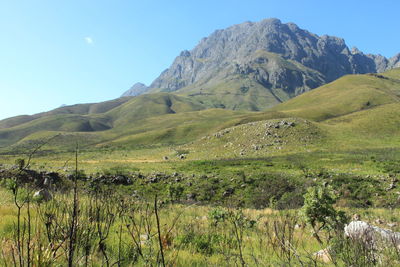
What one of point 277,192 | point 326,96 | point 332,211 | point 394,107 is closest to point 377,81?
point 326,96

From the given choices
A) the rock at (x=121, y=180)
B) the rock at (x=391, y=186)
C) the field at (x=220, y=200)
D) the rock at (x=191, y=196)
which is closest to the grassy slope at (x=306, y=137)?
the field at (x=220, y=200)

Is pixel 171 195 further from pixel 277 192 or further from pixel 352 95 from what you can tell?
pixel 352 95

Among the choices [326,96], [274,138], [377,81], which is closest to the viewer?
[274,138]

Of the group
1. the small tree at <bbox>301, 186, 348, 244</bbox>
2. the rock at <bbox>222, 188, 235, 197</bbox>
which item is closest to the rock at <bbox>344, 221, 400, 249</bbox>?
the small tree at <bbox>301, 186, 348, 244</bbox>

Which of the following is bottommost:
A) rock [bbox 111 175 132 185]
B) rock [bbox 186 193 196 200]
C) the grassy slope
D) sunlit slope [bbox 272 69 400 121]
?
rock [bbox 186 193 196 200]

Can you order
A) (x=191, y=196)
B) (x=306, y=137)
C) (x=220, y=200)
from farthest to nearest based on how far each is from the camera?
(x=306, y=137)
(x=191, y=196)
(x=220, y=200)

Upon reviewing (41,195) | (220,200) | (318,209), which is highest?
(41,195)

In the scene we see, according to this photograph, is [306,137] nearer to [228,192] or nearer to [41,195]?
[228,192]

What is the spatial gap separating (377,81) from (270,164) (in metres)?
166

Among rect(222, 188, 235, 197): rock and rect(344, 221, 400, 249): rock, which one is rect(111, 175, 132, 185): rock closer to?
rect(222, 188, 235, 197): rock

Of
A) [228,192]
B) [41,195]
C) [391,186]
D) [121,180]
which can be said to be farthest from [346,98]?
[41,195]

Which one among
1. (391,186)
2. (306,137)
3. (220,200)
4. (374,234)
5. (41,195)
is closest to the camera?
(374,234)

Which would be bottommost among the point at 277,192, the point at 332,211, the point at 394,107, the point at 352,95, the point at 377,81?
the point at 277,192

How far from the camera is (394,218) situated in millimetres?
12828
